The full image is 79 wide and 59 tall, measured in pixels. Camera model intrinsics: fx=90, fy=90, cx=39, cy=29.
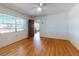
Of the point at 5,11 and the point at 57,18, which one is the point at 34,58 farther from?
the point at 57,18

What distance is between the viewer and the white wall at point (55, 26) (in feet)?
26.0

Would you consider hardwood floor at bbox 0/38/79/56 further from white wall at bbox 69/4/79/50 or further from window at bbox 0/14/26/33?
window at bbox 0/14/26/33

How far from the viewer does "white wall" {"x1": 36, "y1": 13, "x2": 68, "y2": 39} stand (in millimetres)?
7939

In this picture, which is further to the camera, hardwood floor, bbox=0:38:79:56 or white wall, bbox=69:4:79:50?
white wall, bbox=69:4:79:50

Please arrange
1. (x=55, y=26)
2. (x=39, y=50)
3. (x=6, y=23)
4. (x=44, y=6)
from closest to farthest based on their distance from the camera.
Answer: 1. (x=39, y=50)
2. (x=44, y=6)
3. (x=6, y=23)
4. (x=55, y=26)

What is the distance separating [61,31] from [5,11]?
5.08 m

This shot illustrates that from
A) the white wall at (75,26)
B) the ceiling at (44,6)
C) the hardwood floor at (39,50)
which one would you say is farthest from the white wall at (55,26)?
the hardwood floor at (39,50)

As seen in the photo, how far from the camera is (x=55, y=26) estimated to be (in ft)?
28.8

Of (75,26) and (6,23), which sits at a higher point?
(6,23)

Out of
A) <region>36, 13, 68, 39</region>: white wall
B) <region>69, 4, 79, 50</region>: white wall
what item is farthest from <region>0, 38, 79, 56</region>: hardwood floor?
<region>36, 13, 68, 39</region>: white wall

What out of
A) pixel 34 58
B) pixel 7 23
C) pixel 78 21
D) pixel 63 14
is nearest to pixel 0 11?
pixel 7 23

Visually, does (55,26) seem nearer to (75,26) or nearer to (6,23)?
(75,26)

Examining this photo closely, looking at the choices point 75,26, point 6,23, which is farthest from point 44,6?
point 6,23

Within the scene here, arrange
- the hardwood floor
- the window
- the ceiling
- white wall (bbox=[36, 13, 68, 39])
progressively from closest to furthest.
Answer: the hardwood floor < the ceiling < the window < white wall (bbox=[36, 13, 68, 39])
